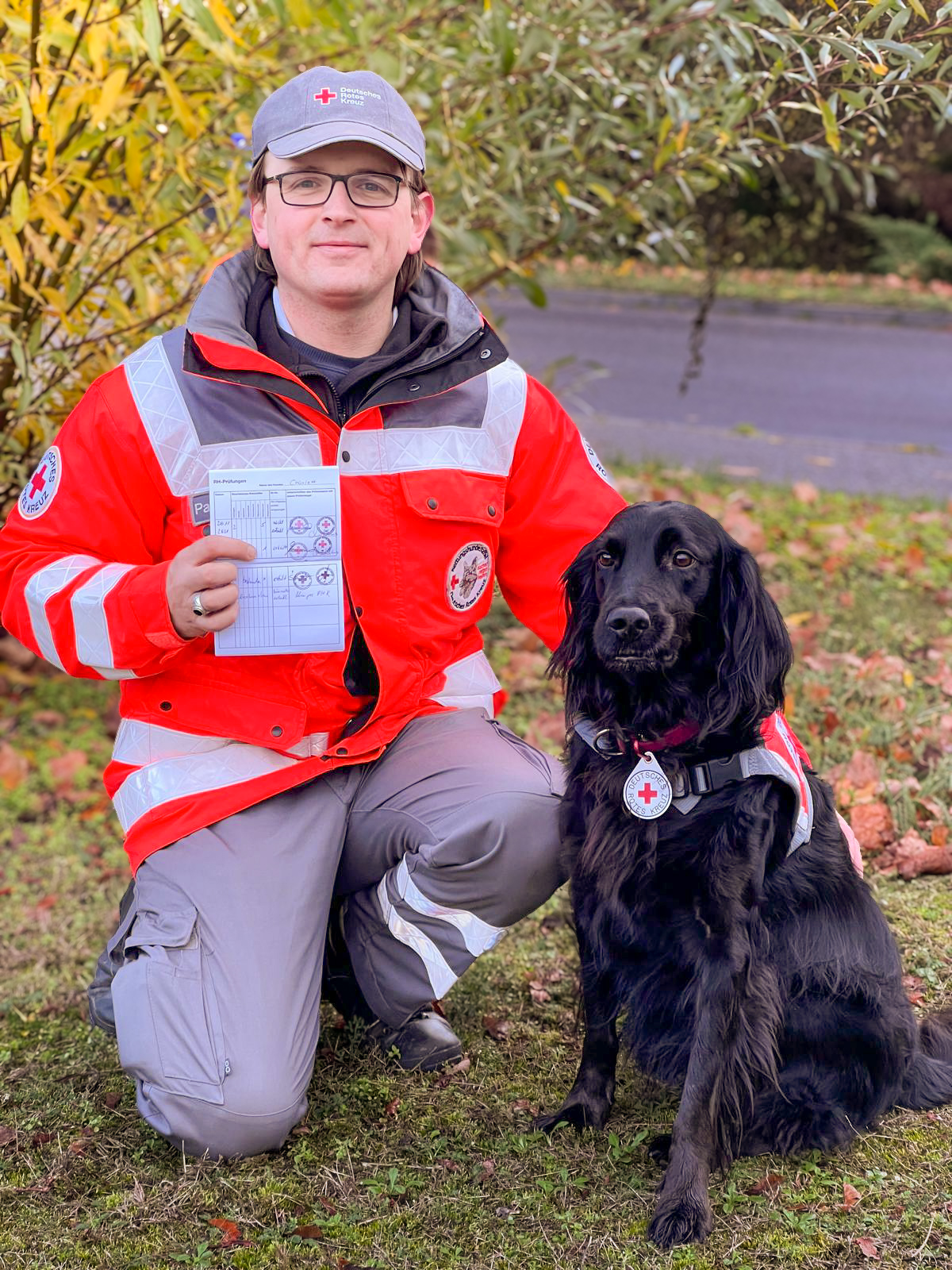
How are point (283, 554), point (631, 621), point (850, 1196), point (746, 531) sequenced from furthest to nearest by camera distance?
point (746, 531), point (283, 554), point (850, 1196), point (631, 621)

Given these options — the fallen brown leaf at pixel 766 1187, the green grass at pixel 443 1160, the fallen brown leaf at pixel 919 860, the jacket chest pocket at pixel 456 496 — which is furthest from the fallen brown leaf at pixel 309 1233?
the fallen brown leaf at pixel 919 860

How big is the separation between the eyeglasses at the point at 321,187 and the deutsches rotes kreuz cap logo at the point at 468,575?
75 cm

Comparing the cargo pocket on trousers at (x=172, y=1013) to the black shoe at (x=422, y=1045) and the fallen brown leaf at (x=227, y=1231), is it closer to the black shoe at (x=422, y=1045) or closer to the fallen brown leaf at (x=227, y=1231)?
the fallen brown leaf at (x=227, y=1231)

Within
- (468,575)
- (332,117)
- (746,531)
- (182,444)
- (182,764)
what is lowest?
(746,531)

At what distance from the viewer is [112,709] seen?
4941mm

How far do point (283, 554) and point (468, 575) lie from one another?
1.59ft

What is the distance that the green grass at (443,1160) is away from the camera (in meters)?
2.19

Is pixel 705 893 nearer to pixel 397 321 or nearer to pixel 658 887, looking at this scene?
pixel 658 887

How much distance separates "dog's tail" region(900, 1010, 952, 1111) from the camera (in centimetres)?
254

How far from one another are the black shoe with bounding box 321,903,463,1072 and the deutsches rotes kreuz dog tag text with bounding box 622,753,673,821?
0.82m

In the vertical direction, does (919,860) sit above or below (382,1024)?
above

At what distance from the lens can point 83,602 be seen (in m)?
2.46

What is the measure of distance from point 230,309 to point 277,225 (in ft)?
0.66

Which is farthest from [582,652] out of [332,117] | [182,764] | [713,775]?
[332,117]
